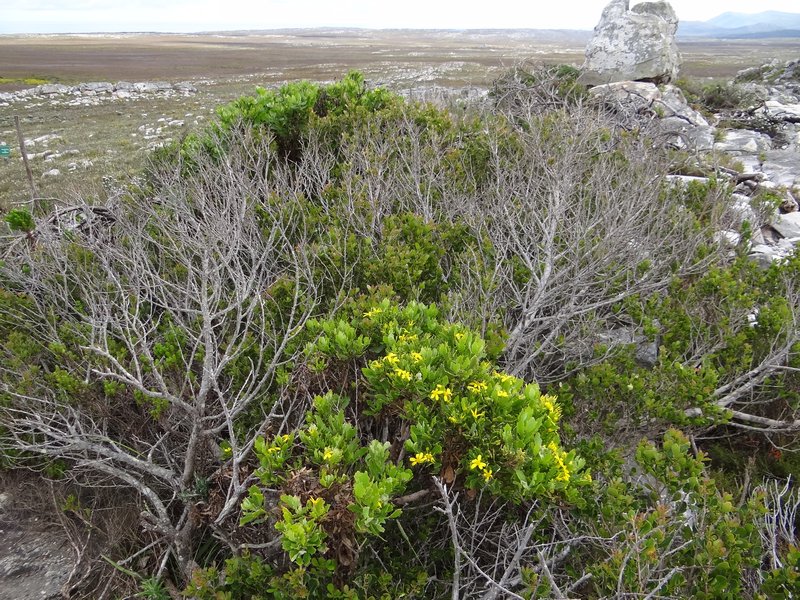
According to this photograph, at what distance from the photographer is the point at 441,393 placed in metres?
2.73

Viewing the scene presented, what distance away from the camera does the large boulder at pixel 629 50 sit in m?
15.4

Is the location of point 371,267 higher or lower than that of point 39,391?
higher

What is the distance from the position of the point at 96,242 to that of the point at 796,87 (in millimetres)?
26273

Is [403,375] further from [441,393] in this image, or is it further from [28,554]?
[28,554]

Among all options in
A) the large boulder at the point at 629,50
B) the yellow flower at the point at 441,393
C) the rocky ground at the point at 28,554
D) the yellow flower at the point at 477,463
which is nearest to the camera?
the yellow flower at the point at 477,463

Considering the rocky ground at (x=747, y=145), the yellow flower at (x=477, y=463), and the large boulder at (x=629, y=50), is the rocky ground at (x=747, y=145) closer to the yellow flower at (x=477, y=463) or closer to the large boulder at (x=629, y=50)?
the large boulder at (x=629, y=50)

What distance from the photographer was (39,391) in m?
4.24

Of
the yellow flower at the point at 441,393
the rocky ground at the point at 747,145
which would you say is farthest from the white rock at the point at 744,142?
the yellow flower at the point at 441,393

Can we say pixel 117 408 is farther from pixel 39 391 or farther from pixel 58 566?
pixel 58 566

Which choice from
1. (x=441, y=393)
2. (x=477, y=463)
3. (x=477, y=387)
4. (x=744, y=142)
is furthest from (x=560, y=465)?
(x=744, y=142)

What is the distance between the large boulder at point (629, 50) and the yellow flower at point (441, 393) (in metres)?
15.6

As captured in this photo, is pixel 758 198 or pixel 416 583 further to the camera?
pixel 758 198

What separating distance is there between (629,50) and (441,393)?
1666 cm

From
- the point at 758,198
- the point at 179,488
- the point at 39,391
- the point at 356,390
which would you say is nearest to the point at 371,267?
the point at 356,390
